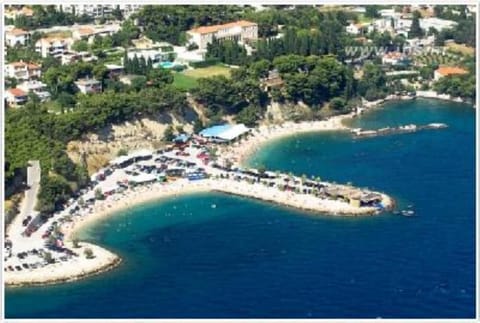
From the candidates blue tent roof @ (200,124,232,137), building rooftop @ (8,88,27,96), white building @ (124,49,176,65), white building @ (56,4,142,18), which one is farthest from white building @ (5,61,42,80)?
white building @ (56,4,142,18)

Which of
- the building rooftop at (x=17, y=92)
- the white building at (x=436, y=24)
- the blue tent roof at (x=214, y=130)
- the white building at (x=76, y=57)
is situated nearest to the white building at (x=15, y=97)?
the building rooftop at (x=17, y=92)

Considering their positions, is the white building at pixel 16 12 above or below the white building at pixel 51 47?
above

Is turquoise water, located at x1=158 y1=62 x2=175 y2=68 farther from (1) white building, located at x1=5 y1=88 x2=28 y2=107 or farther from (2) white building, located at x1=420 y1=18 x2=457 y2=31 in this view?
(2) white building, located at x1=420 y1=18 x2=457 y2=31

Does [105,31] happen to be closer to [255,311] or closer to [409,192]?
[409,192]

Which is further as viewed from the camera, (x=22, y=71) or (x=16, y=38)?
(x=16, y=38)

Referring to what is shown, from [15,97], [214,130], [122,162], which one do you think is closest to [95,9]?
[15,97]

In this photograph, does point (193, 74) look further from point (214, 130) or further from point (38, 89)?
point (38, 89)

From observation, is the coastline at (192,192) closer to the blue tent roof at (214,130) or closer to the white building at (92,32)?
the blue tent roof at (214,130)
